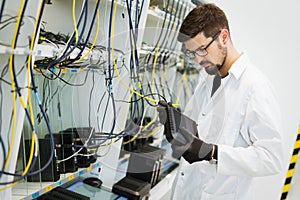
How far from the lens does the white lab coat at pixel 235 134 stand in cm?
138

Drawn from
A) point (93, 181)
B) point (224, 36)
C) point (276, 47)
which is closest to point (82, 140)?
point (93, 181)

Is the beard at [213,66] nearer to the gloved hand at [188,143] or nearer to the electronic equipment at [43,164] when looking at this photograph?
the gloved hand at [188,143]

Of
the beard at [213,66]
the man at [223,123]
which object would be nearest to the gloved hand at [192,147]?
the man at [223,123]

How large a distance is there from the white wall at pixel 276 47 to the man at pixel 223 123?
3.68ft

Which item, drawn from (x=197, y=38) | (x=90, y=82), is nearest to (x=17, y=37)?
(x=90, y=82)

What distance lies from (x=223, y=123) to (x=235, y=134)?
0.08 m

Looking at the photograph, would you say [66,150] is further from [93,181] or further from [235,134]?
[235,134]

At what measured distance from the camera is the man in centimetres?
138

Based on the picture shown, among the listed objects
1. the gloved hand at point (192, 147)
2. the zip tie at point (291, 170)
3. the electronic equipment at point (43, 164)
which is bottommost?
the zip tie at point (291, 170)

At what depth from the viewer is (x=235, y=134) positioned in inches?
59.3

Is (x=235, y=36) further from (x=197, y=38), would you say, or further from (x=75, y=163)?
(x=75, y=163)

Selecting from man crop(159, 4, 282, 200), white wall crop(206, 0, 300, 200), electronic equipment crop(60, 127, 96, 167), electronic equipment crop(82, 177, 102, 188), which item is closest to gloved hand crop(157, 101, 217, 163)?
man crop(159, 4, 282, 200)

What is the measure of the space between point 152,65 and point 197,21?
0.36m

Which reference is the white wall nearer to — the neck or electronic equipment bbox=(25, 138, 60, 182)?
the neck
